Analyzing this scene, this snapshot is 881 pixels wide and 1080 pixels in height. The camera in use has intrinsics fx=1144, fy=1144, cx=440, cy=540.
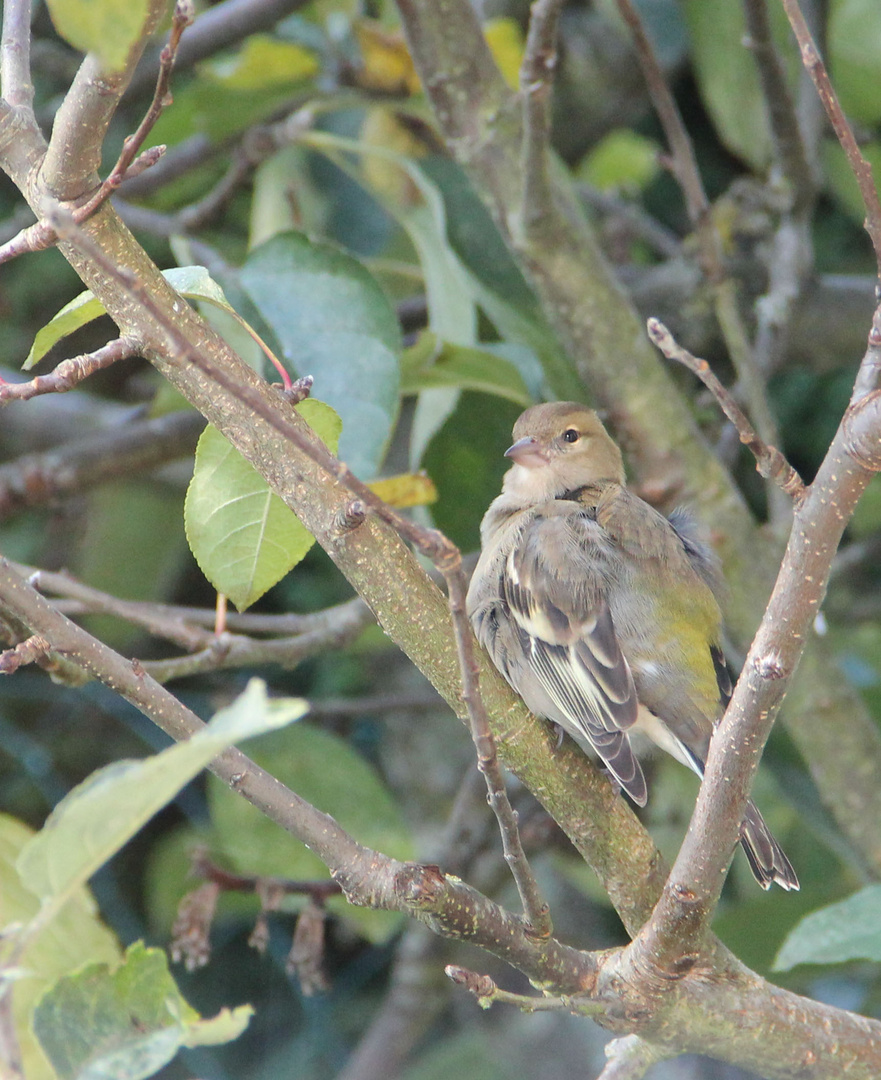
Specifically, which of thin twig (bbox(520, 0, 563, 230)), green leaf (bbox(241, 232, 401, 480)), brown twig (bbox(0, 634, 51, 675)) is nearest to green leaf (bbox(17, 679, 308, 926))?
brown twig (bbox(0, 634, 51, 675))

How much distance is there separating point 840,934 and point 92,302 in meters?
1.47

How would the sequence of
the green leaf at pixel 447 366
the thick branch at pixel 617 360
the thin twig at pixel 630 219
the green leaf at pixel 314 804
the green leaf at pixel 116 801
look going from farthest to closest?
the thin twig at pixel 630 219, the green leaf at pixel 314 804, the thick branch at pixel 617 360, the green leaf at pixel 447 366, the green leaf at pixel 116 801

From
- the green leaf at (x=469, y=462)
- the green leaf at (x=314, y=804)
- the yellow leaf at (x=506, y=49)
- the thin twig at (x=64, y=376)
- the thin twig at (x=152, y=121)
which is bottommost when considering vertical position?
the green leaf at (x=314, y=804)

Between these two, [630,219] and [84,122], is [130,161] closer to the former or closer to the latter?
[84,122]

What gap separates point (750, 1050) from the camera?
152cm

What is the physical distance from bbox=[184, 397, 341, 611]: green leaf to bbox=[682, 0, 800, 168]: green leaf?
229cm

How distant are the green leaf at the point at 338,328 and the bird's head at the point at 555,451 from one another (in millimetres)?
444

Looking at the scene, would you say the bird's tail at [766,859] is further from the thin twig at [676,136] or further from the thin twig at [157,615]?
the thin twig at [676,136]

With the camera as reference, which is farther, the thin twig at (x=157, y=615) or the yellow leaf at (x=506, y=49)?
the yellow leaf at (x=506, y=49)

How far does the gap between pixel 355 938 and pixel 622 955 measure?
2.50 metres

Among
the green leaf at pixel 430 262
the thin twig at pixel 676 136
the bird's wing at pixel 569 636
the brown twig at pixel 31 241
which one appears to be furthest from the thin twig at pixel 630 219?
the brown twig at pixel 31 241

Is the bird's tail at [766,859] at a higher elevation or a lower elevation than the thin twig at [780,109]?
lower

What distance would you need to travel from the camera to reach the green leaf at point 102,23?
849 mm

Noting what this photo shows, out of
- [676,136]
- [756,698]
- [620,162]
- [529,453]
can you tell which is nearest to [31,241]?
[756,698]
